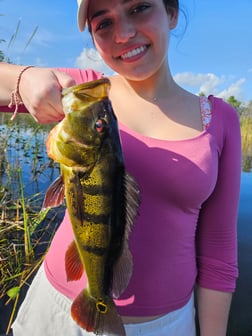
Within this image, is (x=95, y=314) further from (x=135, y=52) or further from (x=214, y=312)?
(x=135, y=52)

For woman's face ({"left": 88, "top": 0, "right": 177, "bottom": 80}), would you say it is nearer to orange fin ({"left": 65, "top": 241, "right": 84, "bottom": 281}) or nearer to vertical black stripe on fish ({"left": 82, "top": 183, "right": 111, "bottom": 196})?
vertical black stripe on fish ({"left": 82, "top": 183, "right": 111, "bottom": 196})

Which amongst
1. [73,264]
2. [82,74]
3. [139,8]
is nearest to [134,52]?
[139,8]

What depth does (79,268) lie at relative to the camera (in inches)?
51.8

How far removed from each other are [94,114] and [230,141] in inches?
30.1

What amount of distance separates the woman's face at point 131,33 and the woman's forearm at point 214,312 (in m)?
1.16

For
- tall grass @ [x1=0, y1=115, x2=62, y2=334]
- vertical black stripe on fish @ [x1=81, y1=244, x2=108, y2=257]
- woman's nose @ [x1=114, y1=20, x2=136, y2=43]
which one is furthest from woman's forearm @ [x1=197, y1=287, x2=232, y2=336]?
tall grass @ [x1=0, y1=115, x2=62, y2=334]

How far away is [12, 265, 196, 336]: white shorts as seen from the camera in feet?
4.56

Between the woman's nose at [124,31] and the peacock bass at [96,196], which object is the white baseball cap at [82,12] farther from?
the peacock bass at [96,196]

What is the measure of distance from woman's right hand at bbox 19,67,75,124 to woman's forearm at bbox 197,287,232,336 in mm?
1173

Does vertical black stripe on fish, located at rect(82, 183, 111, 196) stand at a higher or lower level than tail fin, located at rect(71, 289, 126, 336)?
higher

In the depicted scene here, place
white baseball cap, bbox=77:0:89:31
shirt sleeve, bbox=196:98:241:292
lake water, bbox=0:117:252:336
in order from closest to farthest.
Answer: white baseball cap, bbox=77:0:89:31, shirt sleeve, bbox=196:98:241:292, lake water, bbox=0:117:252:336

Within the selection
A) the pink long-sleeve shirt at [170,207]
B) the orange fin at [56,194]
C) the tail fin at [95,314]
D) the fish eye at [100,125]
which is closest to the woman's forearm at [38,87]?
the fish eye at [100,125]

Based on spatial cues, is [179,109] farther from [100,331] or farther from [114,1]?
[100,331]

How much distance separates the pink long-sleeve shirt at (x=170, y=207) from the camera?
1.40m
